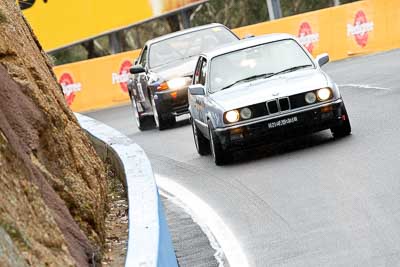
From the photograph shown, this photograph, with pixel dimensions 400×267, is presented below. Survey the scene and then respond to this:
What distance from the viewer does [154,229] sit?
6219 mm

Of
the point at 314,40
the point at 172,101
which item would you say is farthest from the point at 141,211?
the point at 314,40

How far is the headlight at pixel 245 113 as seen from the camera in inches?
554

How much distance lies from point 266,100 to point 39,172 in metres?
7.64

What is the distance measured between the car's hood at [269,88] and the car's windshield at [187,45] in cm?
632

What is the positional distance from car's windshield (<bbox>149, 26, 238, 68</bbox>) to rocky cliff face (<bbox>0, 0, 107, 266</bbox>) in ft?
35.4

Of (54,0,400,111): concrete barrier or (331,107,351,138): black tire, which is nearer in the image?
(331,107,351,138): black tire

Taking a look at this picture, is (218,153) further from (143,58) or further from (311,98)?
(143,58)

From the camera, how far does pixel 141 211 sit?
6809 millimetres

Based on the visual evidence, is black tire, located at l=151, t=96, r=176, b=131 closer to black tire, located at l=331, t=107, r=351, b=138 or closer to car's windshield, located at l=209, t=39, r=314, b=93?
car's windshield, located at l=209, t=39, r=314, b=93

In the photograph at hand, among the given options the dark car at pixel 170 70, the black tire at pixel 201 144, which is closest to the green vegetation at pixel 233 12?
the dark car at pixel 170 70

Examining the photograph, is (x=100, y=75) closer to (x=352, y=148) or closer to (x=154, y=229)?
(x=352, y=148)

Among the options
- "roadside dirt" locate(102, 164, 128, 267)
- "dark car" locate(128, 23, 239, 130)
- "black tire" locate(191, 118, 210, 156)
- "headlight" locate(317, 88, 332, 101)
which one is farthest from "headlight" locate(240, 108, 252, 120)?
"dark car" locate(128, 23, 239, 130)

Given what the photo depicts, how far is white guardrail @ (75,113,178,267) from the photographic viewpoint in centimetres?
573

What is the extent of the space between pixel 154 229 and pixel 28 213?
819mm
